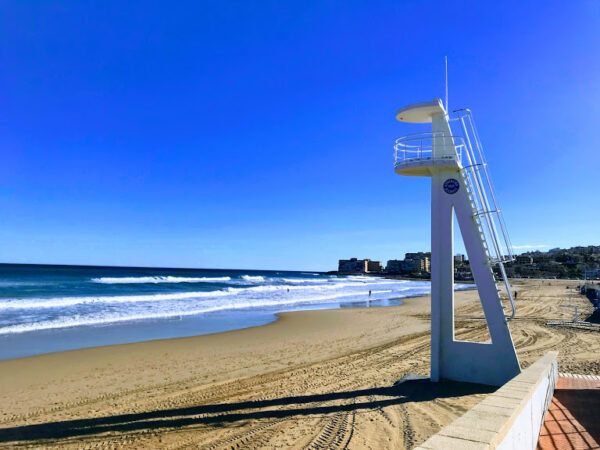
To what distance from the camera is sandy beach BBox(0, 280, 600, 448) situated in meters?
6.02

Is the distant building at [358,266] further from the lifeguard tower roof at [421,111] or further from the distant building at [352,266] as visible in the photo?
the lifeguard tower roof at [421,111]

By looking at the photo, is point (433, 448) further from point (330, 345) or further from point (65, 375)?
point (330, 345)

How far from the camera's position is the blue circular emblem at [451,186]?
8508 millimetres

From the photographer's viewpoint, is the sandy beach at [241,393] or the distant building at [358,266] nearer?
the sandy beach at [241,393]

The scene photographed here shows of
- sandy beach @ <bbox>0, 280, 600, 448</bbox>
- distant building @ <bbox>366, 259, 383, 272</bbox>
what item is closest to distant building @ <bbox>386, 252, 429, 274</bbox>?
distant building @ <bbox>366, 259, 383, 272</bbox>

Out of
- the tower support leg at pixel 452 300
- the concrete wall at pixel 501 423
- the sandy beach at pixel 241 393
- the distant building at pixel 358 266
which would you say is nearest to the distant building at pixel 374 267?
the distant building at pixel 358 266

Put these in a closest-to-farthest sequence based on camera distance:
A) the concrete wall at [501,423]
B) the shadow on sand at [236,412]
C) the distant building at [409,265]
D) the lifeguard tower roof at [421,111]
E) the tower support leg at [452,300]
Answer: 1. the concrete wall at [501,423]
2. the shadow on sand at [236,412]
3. the tower support leg at [452,300]
4. the lifeguard tower roof at [421,111]
5. the distant building at [409,265]

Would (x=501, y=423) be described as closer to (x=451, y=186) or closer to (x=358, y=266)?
(x=451, y=186)

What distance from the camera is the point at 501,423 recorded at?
2.80 m

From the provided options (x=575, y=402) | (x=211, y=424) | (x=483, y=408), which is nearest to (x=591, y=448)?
(x=575, y=402)

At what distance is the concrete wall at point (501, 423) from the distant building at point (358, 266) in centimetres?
17177

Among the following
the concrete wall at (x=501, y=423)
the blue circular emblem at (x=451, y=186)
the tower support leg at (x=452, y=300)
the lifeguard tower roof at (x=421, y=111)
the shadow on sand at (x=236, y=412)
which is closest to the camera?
the concrete wall at (x=501, y=423)

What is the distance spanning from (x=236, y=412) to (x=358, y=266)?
181 meters

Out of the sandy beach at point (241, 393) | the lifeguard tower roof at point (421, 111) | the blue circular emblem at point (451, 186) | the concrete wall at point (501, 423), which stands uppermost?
A: the lifeguard tower roof at point (421, 111)
